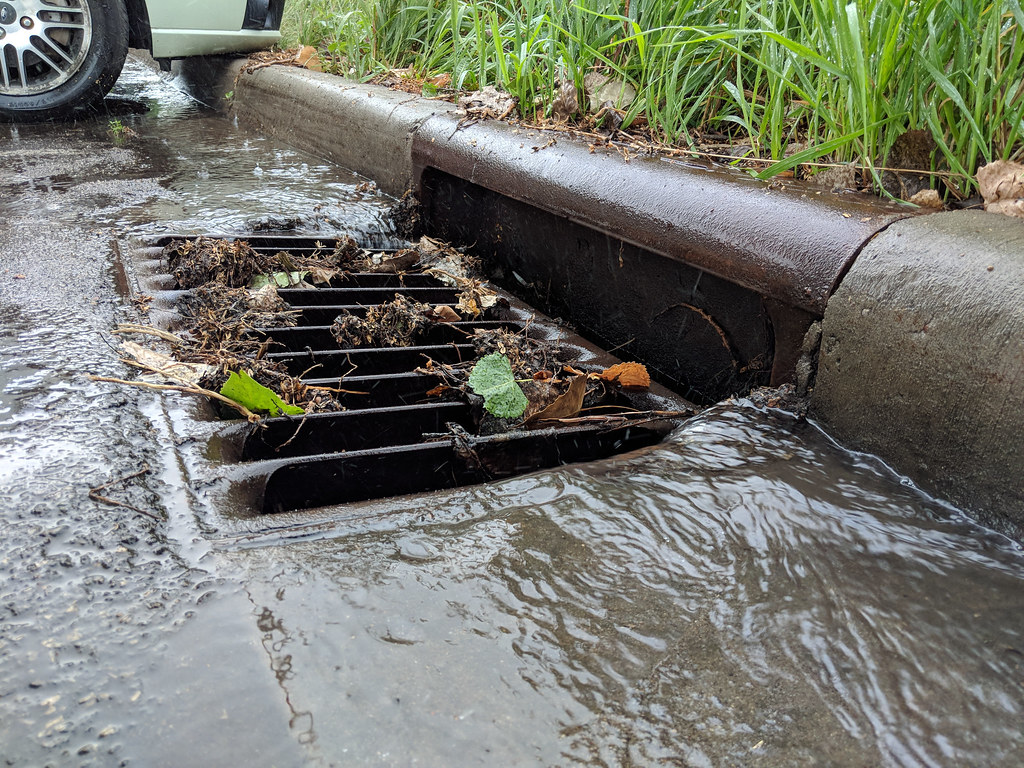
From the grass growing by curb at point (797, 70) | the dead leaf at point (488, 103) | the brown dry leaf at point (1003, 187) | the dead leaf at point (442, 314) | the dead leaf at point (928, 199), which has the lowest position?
the dead leaf at point (442, 314)

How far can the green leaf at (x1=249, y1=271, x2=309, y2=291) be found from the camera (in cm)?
264

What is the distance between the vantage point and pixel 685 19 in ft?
9.16

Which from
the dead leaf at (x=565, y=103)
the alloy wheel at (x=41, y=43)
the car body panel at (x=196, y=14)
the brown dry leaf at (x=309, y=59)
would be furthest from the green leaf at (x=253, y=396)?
the car body panel at (x=196, y=14)

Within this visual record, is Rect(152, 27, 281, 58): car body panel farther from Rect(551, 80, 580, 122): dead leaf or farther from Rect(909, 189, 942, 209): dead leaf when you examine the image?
Rect(909, 189, 942, 209): dead leaf

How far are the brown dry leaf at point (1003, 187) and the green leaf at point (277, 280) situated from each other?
198cm

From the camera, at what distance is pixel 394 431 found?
1894 millimetres

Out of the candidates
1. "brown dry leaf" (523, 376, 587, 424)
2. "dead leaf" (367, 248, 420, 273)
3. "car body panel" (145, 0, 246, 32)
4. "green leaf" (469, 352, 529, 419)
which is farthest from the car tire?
"brown dry leaf" (523, 376, 587, 424)

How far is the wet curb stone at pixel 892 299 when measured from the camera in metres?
1.41

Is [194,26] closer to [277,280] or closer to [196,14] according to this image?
[196,14]

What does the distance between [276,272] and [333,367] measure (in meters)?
0.71

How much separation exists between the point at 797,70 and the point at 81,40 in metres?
4.60

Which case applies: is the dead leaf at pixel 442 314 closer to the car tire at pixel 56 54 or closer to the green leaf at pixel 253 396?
the green leaf at pixel 253 396

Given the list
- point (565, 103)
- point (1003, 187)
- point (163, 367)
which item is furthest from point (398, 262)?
point (1003, 187)

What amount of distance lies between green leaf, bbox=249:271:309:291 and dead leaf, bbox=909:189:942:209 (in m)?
1.85
